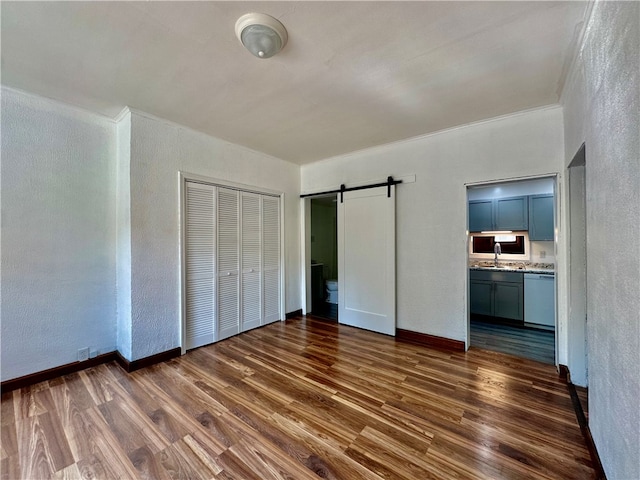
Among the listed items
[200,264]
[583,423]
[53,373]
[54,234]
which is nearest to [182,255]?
[200,264]

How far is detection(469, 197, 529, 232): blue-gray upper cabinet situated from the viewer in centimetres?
438

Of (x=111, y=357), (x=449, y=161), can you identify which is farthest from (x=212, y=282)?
(x=449, y=161)

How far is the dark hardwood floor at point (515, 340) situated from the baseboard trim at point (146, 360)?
140 inches

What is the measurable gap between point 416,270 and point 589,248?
176cm

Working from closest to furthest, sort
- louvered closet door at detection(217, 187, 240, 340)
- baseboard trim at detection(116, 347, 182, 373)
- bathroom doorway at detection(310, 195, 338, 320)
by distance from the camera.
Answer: baseboard trim at detection(116, 347, 182, 373), louvered closet door at detection(217, 187, 240, 340), bathroom doorway at detection(310, 195, 338, 320)

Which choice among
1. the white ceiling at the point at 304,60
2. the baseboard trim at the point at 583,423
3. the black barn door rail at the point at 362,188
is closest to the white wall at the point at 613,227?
the baseboard trim at the point at 583,423

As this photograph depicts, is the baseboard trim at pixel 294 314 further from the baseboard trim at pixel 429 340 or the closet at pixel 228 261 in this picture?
the baseboard trim at pixel 429 340

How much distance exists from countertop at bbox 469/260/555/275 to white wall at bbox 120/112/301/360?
175 inches

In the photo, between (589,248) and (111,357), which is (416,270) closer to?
(589,248)

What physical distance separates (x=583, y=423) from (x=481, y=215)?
3645 mm

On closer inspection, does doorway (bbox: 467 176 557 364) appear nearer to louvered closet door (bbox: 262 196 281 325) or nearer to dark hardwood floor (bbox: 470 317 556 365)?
dark hardwood floor (bbox: 470 317 556 365)

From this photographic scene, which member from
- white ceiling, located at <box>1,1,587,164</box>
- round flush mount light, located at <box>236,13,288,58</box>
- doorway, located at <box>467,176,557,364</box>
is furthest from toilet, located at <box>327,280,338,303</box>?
round flush mount light, located at <box>236,13,288,58</box>

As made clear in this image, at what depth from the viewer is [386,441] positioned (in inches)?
65.8

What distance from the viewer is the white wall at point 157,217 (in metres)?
2.63
